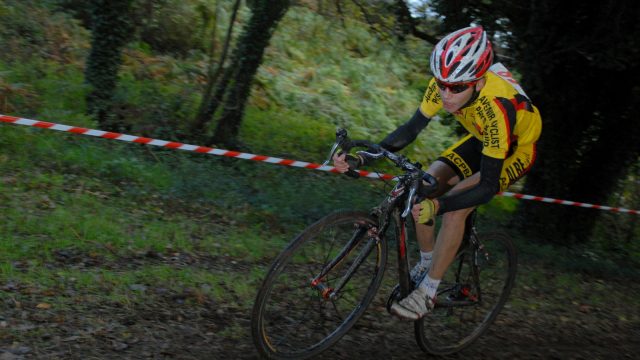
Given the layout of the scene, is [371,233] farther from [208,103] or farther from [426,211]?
[208,103]

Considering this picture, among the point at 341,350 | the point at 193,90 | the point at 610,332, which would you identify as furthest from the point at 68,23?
the point at 610,332

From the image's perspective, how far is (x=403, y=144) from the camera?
4684 millimetres

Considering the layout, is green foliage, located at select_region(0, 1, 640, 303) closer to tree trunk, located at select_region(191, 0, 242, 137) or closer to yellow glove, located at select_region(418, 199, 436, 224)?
tree trunk, located at select_region(191, 0, 242, 137)

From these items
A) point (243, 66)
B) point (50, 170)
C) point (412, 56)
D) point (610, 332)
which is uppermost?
point (412, 56)

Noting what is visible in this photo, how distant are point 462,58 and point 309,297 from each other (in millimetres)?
1895

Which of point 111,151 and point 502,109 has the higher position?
point 502,109

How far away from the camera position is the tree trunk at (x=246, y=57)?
9727mm

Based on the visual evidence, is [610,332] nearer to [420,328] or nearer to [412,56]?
[420,328]

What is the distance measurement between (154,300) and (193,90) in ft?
20.1

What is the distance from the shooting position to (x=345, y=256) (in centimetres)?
420

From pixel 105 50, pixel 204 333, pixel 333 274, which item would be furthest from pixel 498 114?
pixel 105 50

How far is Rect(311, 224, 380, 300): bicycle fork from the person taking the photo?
420 centimetres

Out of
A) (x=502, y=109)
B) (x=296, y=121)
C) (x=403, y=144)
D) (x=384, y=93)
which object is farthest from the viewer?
(x=384, y=93)

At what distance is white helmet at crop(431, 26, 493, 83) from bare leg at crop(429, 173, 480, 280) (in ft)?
3.31
